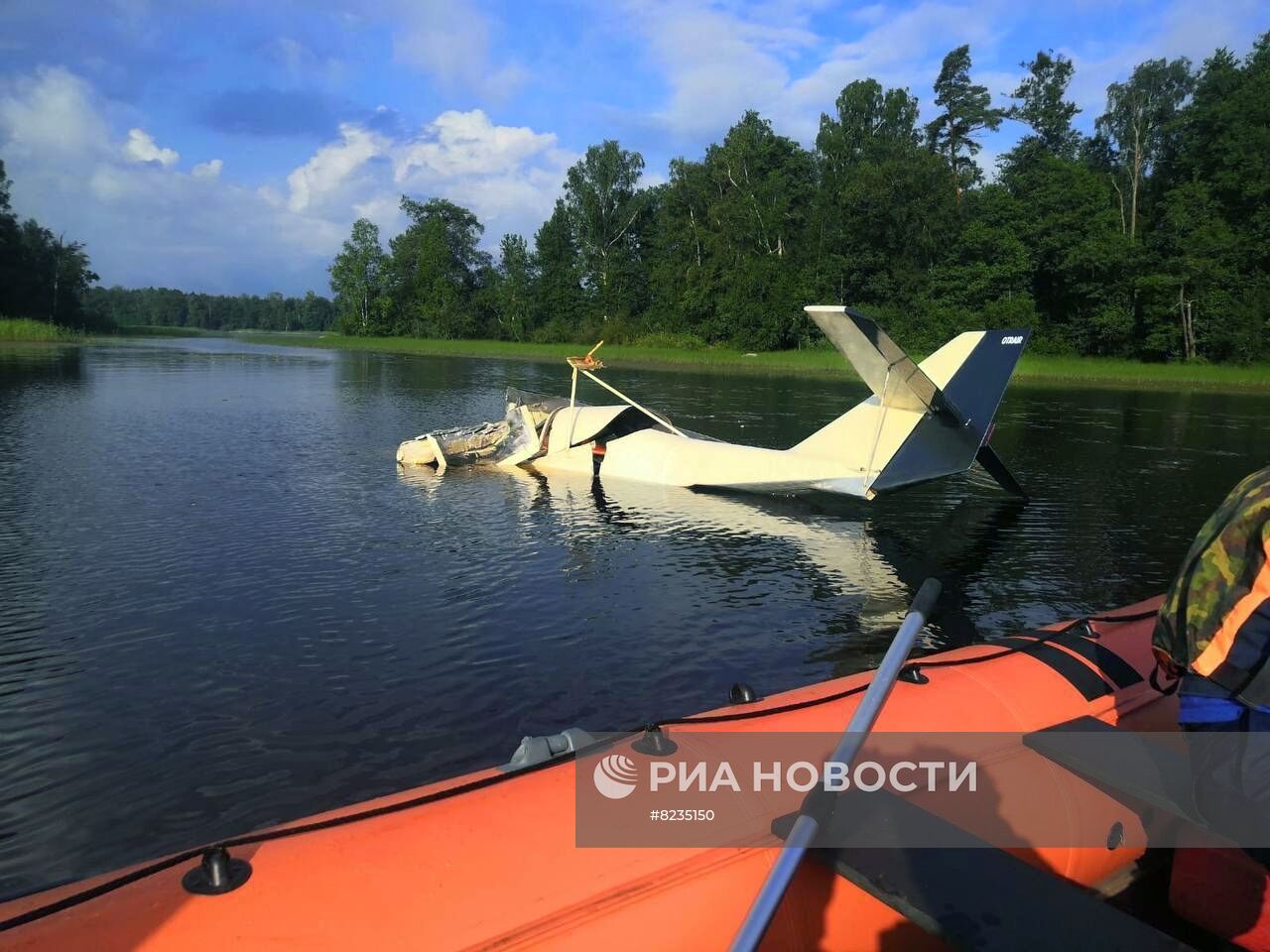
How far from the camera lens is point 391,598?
8969 mm

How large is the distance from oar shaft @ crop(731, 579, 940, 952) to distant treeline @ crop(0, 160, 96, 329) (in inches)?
3884

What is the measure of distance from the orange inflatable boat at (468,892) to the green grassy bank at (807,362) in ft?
160

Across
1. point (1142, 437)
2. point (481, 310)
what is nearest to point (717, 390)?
point (1142, 437)

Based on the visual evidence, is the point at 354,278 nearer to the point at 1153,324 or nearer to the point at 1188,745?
the point at 1153,324

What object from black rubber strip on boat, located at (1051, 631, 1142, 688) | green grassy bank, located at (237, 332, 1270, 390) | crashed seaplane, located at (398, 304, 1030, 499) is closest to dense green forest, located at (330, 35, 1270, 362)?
green grassy bank, located at (237, 332, 1270, 390)

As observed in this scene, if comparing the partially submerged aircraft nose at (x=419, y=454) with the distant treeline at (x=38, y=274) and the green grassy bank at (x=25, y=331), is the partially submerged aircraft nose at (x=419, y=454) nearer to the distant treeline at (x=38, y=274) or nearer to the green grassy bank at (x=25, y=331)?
the green grassy bank at (x=25, y=331)

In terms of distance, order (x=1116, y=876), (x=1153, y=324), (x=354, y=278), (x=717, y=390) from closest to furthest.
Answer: (x=1116, y=876)
(x=717, y=390)
(x=1153, y=324)
(x=354, y=278)

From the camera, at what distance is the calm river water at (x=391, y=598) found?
563 cm

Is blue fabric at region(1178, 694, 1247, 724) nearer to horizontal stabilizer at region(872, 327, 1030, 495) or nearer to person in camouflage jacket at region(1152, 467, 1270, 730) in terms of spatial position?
person in camouflage jacket at region(1152, 467, 1270, 730)

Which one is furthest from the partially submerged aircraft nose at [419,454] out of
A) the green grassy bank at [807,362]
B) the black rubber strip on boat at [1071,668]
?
the green grassy bank at [807,362]

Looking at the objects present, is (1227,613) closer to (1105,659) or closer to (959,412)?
(1105,659)

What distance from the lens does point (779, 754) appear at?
11.5 ft

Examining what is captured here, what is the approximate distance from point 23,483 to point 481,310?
81.9 metres

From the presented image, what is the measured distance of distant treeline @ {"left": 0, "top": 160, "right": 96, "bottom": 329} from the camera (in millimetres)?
81125
